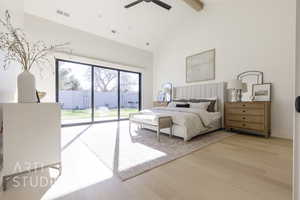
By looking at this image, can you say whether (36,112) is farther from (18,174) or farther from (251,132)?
(251,132)

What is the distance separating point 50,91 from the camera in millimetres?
4059

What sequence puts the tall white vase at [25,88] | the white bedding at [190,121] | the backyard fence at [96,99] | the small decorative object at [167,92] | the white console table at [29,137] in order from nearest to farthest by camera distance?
the white console table at [29,137], the tall white vase at [25,88], the white bedding at [190,121], the backyard fence at [96,99], the small decorative object at [167,92]

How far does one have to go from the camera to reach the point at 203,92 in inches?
183

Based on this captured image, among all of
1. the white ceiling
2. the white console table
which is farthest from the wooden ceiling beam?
the white console table

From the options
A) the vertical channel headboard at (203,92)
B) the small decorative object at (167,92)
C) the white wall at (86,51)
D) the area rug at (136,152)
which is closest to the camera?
the area rug at (136,152)

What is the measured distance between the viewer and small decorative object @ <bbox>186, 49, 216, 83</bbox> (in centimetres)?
446

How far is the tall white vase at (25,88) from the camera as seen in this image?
156 centimetres

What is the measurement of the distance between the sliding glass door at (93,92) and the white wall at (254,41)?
288 cm

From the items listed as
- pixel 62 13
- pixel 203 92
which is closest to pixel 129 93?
pixel 203 92

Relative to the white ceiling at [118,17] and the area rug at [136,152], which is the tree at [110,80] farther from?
the area rug at [136,152]

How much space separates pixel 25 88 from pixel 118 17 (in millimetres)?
3850

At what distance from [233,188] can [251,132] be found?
2.63 metres

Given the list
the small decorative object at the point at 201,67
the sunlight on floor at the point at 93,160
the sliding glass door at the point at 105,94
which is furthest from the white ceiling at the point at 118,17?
the sunlight on floor at the point at 93,160

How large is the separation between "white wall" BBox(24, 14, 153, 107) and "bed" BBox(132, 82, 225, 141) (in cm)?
199
